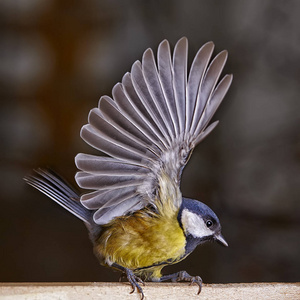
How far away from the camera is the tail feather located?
1.22 meters

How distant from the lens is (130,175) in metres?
1.03

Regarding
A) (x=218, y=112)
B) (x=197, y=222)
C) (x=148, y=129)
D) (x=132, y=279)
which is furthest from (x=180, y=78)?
(x=218, y=112)

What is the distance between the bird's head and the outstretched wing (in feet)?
0.08

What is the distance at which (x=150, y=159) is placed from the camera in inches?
40.7

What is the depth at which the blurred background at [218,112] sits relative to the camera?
1992mm

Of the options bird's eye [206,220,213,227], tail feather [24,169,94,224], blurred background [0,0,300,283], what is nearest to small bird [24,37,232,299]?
bird's eye [206,220,213,227]

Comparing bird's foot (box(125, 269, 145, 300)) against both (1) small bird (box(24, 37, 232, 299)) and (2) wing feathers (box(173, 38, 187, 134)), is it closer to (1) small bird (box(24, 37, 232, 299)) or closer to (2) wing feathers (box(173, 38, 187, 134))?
(1) small bird (box(24, 37, 232, 299))

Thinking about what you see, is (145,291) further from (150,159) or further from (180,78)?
(180,78)

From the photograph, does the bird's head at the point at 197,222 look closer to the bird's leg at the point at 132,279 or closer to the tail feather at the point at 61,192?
the bird's leg at the point at 132,279

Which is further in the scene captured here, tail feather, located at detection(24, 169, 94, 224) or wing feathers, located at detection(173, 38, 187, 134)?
tail feather, located at detection(24, 169, 94, 224)

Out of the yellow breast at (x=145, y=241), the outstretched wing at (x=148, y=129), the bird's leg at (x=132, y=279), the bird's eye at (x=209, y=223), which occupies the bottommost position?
the bird's leg at (x=132, y=279)

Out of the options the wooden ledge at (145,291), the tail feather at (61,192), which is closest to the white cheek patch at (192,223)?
the wooden ledge at (145,291)

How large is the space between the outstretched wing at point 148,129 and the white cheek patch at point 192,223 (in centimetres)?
3

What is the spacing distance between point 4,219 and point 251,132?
1.05 m
